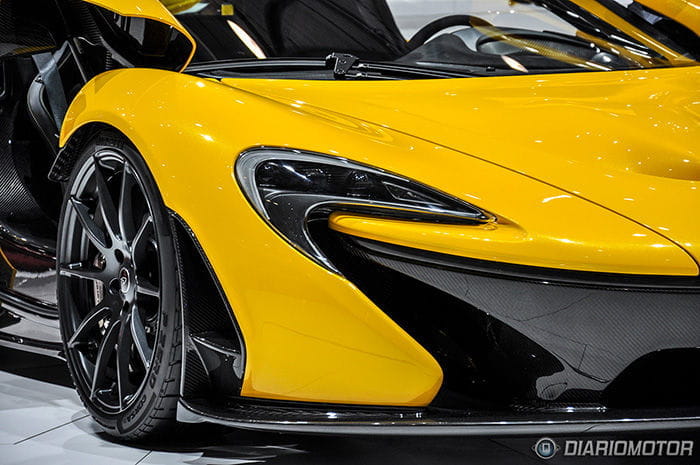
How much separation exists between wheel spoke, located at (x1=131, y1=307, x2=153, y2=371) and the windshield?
72 cm

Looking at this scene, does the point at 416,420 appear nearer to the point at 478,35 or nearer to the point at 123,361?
the point at 123,361

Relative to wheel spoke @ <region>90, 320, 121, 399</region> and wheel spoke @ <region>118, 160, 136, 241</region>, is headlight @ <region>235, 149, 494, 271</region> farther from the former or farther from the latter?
wheel spoke @ <region>90, 320, 121, 399</region>

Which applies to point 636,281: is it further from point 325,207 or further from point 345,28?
point 345,28

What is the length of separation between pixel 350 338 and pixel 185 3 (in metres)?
1.30

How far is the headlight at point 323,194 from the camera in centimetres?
199

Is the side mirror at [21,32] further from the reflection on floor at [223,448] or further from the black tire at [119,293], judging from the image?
the reflection on floor at [223,448]

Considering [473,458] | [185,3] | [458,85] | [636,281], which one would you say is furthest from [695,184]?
[185,3]

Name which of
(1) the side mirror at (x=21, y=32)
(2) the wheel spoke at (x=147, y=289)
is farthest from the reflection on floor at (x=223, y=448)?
(1) the side mirror at (x=21, y=32)

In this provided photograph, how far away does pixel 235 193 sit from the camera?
2.11 meters

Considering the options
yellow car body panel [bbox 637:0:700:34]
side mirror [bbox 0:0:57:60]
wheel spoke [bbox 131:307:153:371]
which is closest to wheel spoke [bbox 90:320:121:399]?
wheel spoke [bbox 131:307:153:371]

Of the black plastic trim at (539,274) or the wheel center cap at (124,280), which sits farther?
the wheel center cap at (124,280)

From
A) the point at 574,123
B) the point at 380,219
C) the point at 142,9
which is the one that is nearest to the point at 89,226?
the point at 142,9

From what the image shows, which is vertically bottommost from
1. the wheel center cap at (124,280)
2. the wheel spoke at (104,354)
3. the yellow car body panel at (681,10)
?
the wheel spoke at (104,354)

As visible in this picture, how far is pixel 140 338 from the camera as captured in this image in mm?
2506
